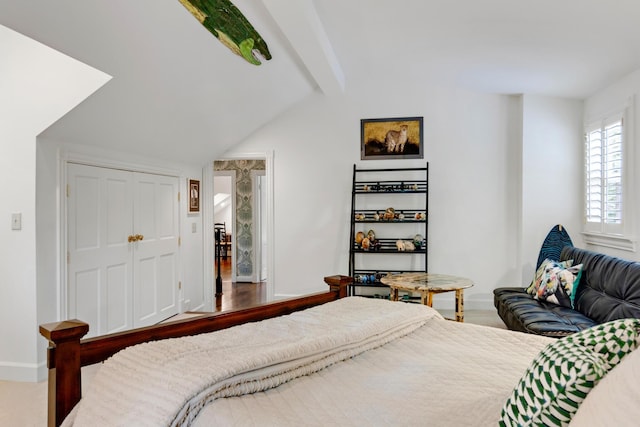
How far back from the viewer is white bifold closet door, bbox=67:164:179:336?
10.6ft

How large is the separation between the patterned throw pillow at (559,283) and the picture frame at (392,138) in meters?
1.97

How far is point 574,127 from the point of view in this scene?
14.8ft

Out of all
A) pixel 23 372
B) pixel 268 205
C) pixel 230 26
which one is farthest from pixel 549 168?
pixel 23 372

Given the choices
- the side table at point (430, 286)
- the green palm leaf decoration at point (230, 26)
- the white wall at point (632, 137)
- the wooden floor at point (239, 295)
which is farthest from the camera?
the wooden floor at point (239, 295)

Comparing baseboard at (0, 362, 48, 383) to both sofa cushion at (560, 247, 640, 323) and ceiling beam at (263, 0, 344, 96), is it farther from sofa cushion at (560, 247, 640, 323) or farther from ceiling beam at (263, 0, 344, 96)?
sofa cushion at (560, 247, 640, 323)

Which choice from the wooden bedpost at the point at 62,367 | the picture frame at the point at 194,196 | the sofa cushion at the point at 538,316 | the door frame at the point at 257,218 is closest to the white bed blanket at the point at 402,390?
the wooden bedpost at the point at 62,367

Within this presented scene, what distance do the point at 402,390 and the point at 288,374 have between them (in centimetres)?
35

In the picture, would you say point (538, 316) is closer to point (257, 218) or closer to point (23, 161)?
point (23, 161)

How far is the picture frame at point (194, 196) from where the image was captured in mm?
4895

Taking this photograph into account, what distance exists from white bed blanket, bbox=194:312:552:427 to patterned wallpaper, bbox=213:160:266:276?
5737 millimetres

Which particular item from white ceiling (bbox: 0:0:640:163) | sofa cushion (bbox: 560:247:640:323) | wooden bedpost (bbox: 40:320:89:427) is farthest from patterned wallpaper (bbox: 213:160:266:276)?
wooden bedpost (bbox: 40:320:89:427)

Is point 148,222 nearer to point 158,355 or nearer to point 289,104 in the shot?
point 289,104

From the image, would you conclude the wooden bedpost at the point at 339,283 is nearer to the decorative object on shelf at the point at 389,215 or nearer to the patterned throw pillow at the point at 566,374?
the patterned throw pillow at the point at 566,374

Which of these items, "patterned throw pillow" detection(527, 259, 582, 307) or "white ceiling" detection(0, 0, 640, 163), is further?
"patterned throw pillow" detection(527, 259, 582, 307)
